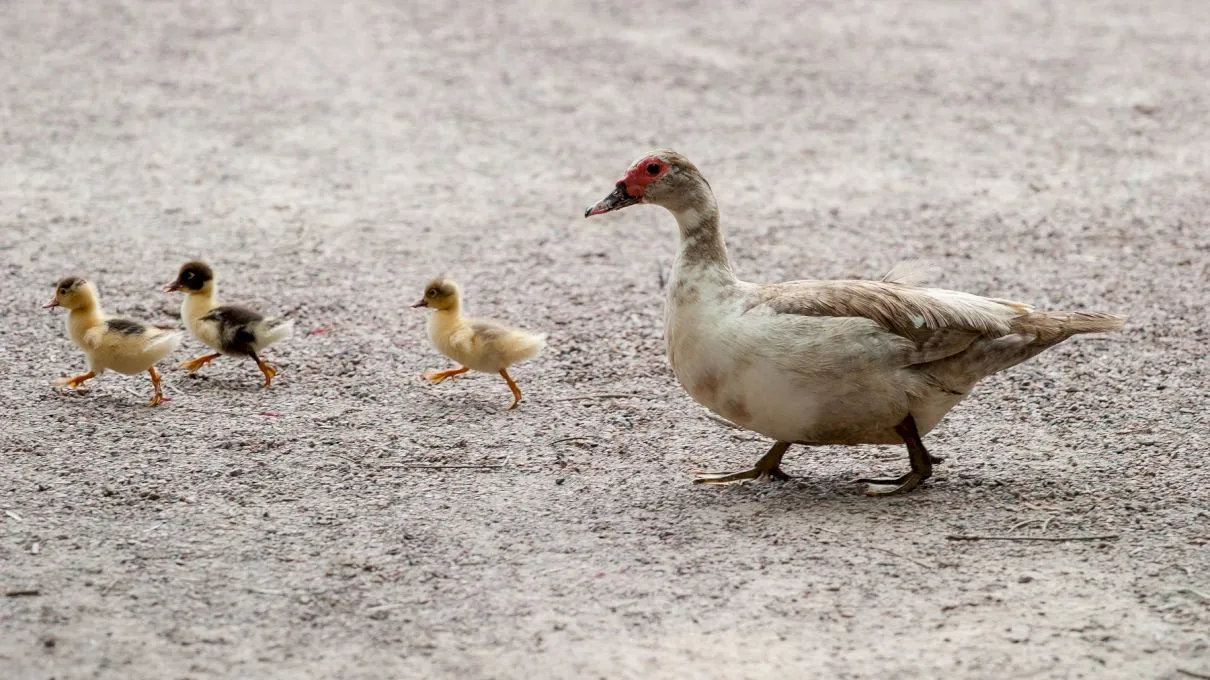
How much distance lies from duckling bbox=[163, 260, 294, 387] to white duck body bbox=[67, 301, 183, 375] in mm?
214

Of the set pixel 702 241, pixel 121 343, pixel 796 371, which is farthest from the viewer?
pixel 121 343

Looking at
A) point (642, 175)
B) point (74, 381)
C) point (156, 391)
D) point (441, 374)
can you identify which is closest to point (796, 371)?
point (642, 175)

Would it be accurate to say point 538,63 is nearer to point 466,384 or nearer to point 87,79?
point 87,79

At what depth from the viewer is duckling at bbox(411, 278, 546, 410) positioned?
6.14 metres

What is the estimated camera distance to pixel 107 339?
5.96 m

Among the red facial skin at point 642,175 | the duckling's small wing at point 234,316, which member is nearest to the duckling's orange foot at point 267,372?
the duckling's small wing at point 234,316

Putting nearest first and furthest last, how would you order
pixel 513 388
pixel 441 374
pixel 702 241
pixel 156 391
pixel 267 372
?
pixel 702 241
pixel 156 391
pixel 513 388
pixel 267 372
pixel 441 374

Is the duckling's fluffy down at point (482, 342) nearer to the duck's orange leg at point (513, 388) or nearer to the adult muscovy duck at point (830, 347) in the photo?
the duck's orange leg at point (513, 388)

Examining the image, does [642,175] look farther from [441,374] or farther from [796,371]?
[441,374]

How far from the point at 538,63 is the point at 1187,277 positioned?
5.53 meters

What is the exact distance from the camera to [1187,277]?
7719mm

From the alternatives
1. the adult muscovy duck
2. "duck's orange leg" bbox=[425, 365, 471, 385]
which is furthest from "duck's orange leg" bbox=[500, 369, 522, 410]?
the adult muscovy duck

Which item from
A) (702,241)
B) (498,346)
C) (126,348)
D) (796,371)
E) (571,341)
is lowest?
(571,341)

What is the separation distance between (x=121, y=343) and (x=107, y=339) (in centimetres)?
7
